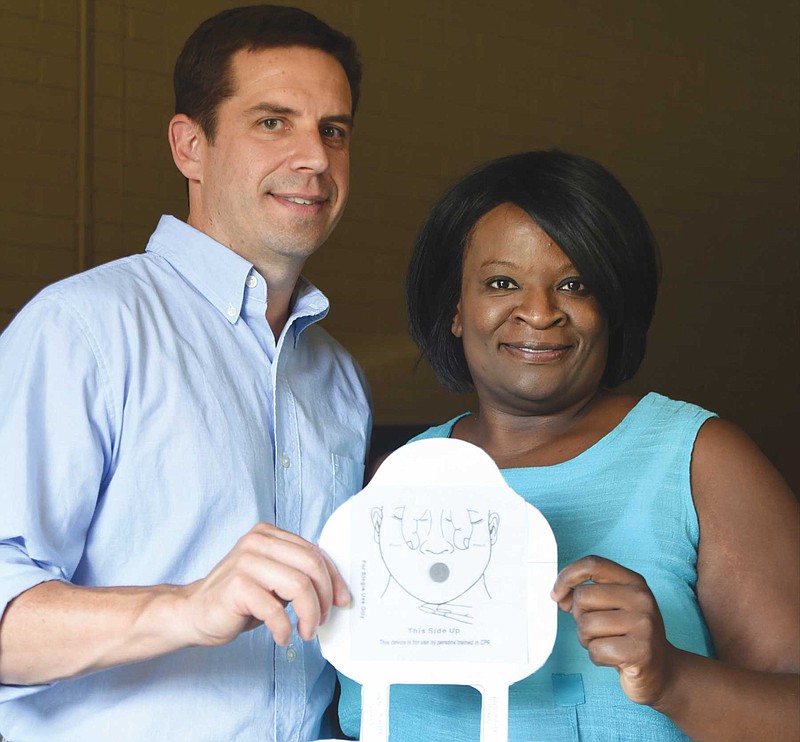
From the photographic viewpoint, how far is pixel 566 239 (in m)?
1.68

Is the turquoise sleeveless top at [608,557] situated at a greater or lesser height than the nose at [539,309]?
lesser

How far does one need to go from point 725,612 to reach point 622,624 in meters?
0.31

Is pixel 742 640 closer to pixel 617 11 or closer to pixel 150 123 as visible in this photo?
pixel 150 123

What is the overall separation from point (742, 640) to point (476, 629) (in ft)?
1.27

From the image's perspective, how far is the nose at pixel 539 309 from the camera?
65.2 inches

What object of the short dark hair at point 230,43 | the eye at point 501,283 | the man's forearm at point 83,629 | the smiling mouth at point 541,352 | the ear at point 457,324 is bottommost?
the man's forearm at point 83,629

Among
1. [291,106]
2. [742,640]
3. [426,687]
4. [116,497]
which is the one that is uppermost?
[291,106]

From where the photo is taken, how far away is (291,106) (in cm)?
178

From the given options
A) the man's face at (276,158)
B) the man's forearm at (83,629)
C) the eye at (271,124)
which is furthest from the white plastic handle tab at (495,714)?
the eye at (271,124)

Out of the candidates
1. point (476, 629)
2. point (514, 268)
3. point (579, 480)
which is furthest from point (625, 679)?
point (514, 268)

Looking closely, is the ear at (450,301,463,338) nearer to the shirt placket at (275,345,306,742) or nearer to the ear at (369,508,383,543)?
the shirt placket at (275,345,306,742)

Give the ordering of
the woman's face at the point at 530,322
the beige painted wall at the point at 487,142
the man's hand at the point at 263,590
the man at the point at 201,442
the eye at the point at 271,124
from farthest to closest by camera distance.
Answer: the beige painted wall at the point at 487,142 → the eye at the point at 271,124 → the woman's face at the point at 530,322 → the man at the point at 201,442 → the man's hand at the point at 263,590

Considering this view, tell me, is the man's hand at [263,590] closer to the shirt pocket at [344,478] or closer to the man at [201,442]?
the man at [201,442]

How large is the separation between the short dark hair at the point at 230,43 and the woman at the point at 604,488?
0.33 m
